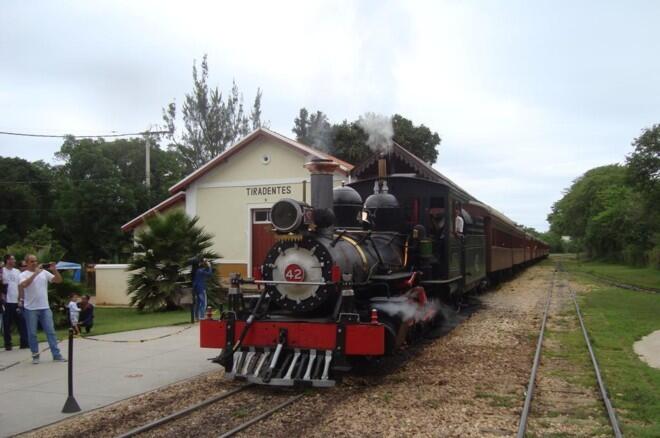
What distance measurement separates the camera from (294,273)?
736 centimetres

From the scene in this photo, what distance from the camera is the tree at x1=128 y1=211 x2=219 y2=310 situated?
1593cm

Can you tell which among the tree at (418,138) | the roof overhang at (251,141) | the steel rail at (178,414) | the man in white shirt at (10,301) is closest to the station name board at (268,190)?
the roof overhang at (251,141)

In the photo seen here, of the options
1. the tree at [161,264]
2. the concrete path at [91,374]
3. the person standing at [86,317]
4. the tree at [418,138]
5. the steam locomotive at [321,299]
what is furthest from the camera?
the tree at [418,138]

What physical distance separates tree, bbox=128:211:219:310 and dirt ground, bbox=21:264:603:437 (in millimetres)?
8572

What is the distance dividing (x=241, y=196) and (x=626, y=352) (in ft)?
45.0

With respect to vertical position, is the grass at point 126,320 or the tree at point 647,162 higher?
the tree at point 647,162

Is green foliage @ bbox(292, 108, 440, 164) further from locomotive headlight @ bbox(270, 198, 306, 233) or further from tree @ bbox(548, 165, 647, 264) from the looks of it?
locomotive headlight @ bbox(270, 198, 306, 233)

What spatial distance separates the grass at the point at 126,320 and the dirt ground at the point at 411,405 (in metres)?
5.67

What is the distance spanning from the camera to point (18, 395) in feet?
22.5

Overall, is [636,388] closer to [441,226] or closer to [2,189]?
[441,226]

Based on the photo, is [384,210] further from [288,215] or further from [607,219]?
[607,219]

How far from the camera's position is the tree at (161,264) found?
1593cm

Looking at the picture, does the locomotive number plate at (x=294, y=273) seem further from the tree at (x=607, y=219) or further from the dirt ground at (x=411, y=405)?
the tree at (x=607, y=219)

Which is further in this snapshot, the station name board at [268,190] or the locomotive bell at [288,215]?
the station name board at [268,190]
